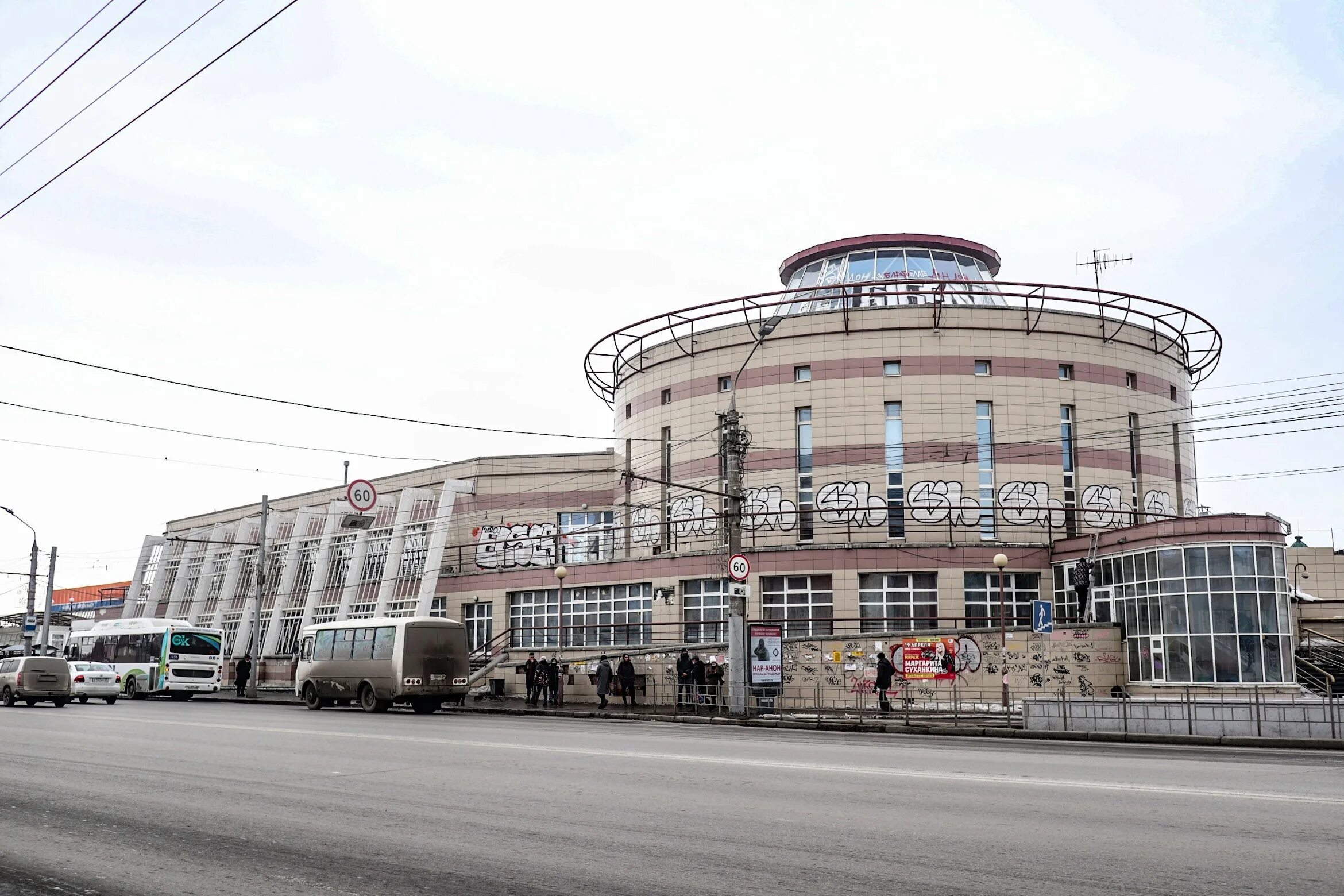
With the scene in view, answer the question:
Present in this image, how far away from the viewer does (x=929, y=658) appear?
33.5 meters

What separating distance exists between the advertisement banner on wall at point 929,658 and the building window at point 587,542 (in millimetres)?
18234

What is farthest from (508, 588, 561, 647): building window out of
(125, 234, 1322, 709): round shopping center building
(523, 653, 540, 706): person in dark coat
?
(523, 653, 540, 706): person in dark coat

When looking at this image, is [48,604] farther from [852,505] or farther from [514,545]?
[852,505]

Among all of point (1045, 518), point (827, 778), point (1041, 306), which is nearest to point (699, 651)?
point (1045, 518)

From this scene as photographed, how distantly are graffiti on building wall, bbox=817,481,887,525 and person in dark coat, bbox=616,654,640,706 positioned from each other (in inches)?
459

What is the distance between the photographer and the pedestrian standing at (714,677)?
31.5m

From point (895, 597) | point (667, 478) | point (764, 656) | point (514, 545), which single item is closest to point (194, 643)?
point (514, 545)

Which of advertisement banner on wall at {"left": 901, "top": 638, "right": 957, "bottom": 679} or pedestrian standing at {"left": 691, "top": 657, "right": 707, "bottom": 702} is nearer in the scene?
pedestrian standing at {"left": 691, "top": 657, "right": 707, "bottom": 702}

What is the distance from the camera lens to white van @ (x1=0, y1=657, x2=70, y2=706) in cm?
3100

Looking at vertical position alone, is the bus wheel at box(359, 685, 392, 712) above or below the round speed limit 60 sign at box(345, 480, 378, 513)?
below

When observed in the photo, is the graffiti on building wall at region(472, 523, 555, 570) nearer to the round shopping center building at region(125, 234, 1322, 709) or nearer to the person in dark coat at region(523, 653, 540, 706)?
the round shopping center building at region(125, 234, 1322, 709)

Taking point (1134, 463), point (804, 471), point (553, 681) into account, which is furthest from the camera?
point (1134, 463)

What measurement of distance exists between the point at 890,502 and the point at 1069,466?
22.2 ft

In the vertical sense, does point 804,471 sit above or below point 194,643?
above
